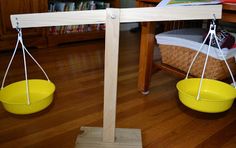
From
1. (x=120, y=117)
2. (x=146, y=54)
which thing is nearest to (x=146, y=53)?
(x=146, y=54)

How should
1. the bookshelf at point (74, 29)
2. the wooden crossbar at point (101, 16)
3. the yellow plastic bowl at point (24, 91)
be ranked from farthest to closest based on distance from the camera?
the bookshelf at point (74, 29) → the yellow plastic bowl at point (24, 91) → the wooden crossbar at point (101, 16)

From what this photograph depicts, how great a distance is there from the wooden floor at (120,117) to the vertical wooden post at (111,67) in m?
0.21

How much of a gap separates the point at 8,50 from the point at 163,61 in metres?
1.41

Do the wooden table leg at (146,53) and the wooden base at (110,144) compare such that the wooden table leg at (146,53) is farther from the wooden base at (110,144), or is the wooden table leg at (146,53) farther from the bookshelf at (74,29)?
the bookshelf at (74,29)

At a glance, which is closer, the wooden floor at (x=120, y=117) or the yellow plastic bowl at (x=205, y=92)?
the yellow plastic bowl at (x=205, y=92)

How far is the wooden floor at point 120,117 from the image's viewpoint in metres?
0.97

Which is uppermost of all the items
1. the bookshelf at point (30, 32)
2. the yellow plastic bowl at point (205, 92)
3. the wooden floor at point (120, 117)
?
the bookshelf at point (30, 32)

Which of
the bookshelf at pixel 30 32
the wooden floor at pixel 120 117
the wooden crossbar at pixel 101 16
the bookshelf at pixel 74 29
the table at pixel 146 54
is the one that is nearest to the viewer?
the wooden crossbar at pixel 101 16

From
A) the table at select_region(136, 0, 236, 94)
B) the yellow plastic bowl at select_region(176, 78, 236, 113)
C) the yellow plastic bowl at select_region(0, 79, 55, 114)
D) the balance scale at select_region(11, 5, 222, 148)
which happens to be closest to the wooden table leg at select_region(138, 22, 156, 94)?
the table at select_region(136, 0, 236, 94)

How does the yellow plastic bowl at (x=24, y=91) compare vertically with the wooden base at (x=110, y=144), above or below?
above

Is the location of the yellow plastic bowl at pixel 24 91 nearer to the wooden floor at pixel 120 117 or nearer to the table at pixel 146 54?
the wooden floor at pixel 120 117

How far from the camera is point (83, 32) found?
2408 mm

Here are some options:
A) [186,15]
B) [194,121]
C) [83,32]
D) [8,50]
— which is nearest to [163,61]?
[194,121]

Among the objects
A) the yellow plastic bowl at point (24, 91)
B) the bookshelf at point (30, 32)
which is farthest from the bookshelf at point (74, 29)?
the yellow plastic bowl at point (24, 91)
